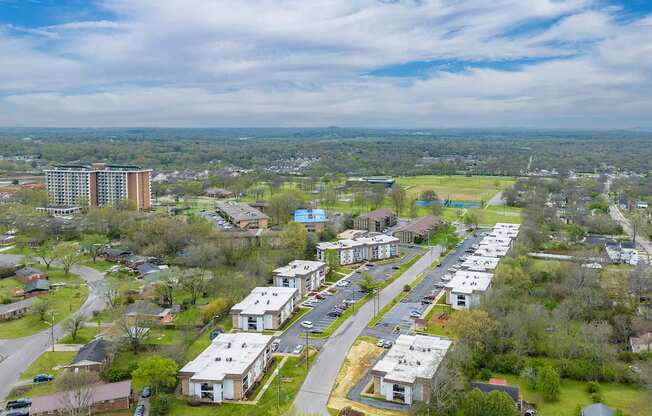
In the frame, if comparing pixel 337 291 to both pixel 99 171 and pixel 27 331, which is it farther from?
pixel 99 171

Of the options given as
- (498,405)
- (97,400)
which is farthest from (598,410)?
(97,400)

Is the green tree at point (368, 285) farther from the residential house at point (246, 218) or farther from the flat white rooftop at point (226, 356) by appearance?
the residential house at point (246, 218)

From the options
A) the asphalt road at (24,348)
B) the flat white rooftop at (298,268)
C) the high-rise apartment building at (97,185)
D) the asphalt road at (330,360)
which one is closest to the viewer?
the asphalt road at (330,360)

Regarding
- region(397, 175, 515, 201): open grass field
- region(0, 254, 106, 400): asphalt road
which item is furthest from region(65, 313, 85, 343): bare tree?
region(397, 175, 515, 201): open grass field

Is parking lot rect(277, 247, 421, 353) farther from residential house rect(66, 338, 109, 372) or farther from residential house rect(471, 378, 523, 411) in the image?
residential house rect(471, 378, 523, 411)

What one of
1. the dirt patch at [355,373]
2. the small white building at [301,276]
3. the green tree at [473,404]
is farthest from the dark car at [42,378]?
the green tree at [473,404]

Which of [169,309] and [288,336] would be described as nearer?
[288,336]

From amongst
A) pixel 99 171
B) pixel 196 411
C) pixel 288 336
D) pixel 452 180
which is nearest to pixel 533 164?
pixel 452 180
